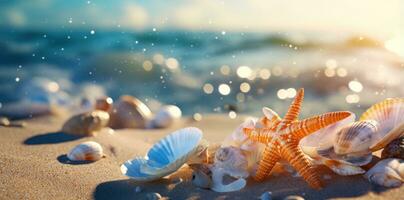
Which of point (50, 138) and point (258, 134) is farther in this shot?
point (50, 138)

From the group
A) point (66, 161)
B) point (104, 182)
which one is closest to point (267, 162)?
point (104, 182)

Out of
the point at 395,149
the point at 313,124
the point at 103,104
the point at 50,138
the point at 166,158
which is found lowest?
the point at 50,138

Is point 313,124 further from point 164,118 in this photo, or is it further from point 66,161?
point 164,118

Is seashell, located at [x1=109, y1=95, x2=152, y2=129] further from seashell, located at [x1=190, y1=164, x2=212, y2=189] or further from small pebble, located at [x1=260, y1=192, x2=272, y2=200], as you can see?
small pebble, located at [x1=260, y1=192, x2=272, y2=200]

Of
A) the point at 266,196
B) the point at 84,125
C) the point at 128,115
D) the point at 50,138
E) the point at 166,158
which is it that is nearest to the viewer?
the point at 266,196

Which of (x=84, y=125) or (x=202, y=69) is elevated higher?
(x=202, y=69)
